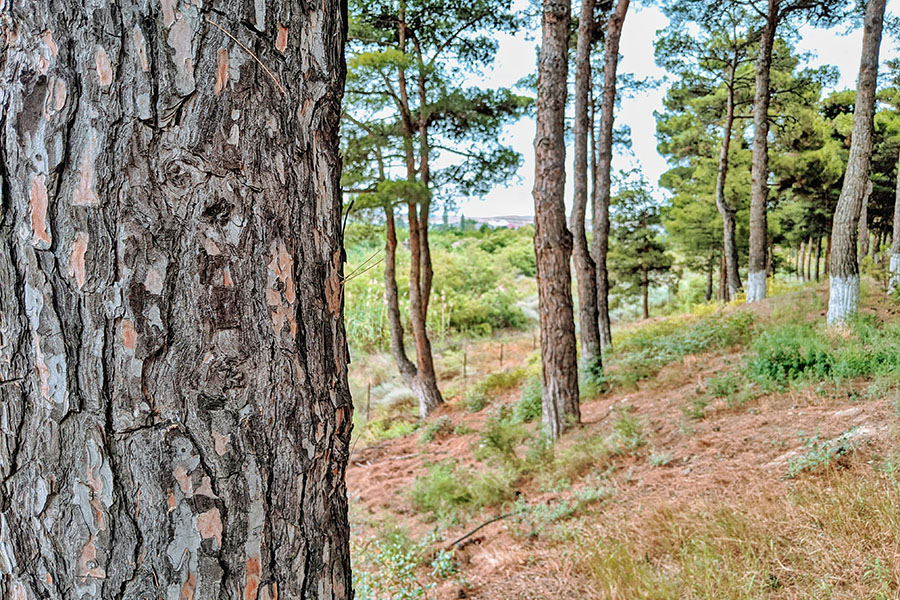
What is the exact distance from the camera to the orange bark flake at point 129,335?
83cm

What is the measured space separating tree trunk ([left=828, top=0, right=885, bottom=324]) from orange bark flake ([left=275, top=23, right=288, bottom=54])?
24.0 ft

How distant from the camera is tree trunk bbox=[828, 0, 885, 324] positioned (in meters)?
6.57

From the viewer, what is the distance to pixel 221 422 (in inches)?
34.9

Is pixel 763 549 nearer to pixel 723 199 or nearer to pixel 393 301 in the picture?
pixel 393 301

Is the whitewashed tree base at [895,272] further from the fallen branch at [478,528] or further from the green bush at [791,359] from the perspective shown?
the fallen branch at [478,528]

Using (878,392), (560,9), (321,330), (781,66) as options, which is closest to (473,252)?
(781,66)

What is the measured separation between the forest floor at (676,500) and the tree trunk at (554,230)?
16.3 inches

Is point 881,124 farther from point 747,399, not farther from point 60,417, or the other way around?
point 60,417

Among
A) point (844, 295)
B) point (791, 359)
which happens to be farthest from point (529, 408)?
point (844, 295)

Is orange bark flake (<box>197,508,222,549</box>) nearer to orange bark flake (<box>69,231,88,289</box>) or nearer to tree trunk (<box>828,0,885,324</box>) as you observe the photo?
orange bark flake (<box>69,231,88,289</box>)

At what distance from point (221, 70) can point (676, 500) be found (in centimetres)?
316

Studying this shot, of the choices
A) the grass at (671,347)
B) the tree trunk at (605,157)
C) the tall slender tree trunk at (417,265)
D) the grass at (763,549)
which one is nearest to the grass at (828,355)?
the grass at (671,347)

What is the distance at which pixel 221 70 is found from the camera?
0.88 metres

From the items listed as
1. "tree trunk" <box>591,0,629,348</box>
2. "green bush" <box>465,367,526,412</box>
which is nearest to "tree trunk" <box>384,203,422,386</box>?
"green bush" <box>465,367,526,412</box>
